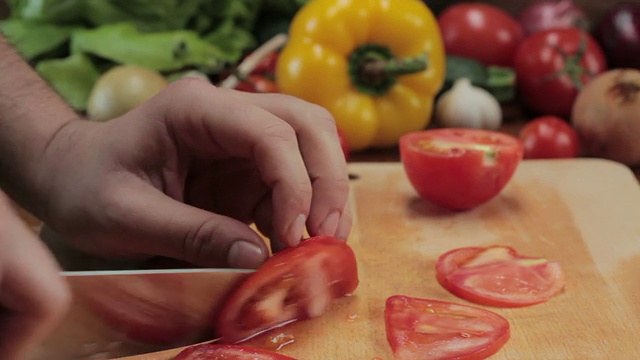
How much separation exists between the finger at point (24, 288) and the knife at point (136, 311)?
0.23 metres

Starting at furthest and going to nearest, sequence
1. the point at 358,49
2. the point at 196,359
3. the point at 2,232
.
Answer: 1. the point at 358,49
2. the point at 196,359
3. the point at 2,232

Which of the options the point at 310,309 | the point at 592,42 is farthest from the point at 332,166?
the point at 592,42

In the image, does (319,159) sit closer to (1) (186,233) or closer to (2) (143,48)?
(1) (186,233)

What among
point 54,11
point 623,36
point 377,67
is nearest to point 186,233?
point 377,67

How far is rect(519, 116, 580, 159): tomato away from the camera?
1.71 meters

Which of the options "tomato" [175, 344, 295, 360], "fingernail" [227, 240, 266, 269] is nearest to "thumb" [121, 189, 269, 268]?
"fingernail" [227, 240, 266, 269]

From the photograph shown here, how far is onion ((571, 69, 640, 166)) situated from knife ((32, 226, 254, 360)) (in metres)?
0.99

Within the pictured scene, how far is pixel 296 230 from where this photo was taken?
3.42 feet

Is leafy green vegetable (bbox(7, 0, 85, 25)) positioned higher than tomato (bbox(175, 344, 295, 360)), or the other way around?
leafy green vegetable (bbox(7, 0, 85, 25))

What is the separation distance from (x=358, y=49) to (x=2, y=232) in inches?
53.3

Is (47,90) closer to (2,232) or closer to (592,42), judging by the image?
(2,232)

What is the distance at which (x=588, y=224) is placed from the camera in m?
1.33

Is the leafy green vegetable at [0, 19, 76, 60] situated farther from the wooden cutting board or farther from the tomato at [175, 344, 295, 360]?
the tomato at [175, 344, 295, 360]

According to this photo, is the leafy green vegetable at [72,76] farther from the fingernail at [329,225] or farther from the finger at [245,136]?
the fingernail at [329,225]
